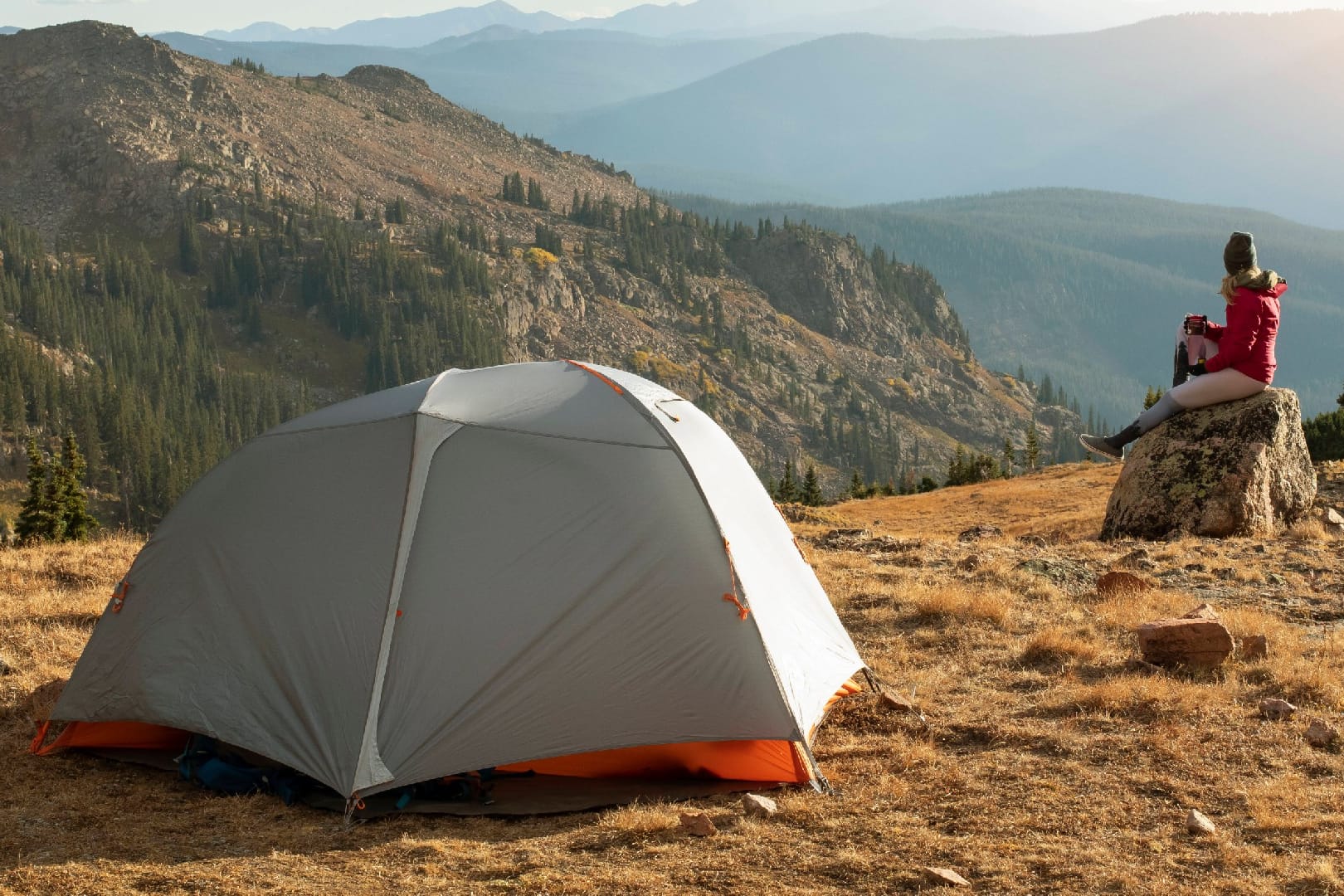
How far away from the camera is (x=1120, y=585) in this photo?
14.3m

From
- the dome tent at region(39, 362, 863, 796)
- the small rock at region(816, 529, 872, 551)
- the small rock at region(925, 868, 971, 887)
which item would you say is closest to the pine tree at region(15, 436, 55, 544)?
the small rock at region(816, 529, 872, 551)

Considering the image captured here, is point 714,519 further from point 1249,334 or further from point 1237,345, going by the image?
point 1237,345

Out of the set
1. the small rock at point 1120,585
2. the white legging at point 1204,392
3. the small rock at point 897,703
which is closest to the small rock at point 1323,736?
the small rock at point 897,703

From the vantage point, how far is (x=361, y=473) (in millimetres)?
9922

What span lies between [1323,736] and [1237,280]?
9.90 m

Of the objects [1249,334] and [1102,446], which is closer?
[1249,334]

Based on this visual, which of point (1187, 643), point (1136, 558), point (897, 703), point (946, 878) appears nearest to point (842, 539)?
point (1136, 558)

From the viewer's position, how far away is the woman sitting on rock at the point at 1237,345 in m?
17.1

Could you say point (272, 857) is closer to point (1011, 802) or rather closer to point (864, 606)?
point (1011, 802)

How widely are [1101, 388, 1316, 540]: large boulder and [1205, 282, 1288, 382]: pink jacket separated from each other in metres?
0.82

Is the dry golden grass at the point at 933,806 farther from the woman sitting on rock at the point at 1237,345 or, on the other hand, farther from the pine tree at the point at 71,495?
the pine tree at the point at 71,495

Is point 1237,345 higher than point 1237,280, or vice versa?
point 1237,280

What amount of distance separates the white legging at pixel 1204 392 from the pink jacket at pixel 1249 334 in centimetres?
12

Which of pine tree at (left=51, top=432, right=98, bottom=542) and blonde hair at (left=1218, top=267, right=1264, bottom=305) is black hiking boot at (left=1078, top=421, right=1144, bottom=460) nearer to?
blonde hair at (left=1218, top=267, right=1264, bottom=305)
